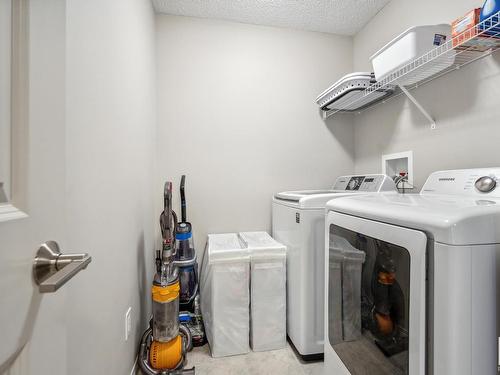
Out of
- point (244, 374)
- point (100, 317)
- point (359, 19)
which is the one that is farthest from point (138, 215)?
point (359, 19)

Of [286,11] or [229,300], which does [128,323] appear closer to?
[229,300]

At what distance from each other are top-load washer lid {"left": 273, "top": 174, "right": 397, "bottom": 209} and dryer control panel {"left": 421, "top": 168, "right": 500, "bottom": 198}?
0.31 m

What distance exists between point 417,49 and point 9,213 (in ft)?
5.70

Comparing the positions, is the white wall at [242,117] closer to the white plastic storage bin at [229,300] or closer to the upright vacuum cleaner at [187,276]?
the upright vacuum cleaner at [187,276]

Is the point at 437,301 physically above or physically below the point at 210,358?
→ above

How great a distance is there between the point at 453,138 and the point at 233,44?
1.84 metres

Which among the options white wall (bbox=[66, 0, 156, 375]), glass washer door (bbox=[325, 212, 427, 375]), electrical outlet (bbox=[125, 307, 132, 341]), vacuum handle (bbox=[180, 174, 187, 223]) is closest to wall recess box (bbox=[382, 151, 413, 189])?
glass washer door (bbox=[325, 212, 427, 375])

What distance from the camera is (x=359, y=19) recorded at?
2213 mm

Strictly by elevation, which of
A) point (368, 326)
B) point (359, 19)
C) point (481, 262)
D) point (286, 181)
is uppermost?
point (359, 19)

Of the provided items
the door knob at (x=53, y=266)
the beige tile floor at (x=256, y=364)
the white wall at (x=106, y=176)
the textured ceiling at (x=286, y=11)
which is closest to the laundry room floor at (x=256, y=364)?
the beige tile floor at (x=256, y=364)

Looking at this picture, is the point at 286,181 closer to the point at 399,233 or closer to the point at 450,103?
the point at 450,103

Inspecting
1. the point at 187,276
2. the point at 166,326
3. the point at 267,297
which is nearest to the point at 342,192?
the point at 267,297

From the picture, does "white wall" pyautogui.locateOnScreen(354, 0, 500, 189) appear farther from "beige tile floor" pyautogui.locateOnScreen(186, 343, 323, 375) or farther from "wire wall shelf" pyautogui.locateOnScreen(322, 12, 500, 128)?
"beige tile floor" pyautogui.locateOnScreen(186, 343, 323, 375)

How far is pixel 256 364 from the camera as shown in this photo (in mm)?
1620
